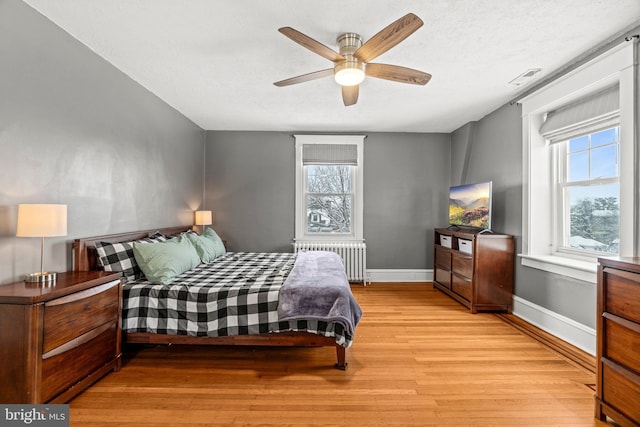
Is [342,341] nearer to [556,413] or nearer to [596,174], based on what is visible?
[556,413]

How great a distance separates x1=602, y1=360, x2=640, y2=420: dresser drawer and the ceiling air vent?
2.43 metres

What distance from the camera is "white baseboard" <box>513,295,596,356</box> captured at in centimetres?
259

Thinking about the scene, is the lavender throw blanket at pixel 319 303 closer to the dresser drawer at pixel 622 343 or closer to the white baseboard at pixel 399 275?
the dresser drawer at pixel 622 343

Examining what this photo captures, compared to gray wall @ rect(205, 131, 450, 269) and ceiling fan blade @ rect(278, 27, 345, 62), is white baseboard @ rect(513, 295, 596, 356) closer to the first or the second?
gray wall @ rect(205, 131, 450, 269)

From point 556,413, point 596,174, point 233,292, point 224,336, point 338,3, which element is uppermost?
point 338,3

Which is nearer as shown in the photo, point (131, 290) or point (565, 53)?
point (131, 290)

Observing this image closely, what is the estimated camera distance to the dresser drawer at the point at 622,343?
157 cm

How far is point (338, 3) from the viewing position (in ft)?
6.37

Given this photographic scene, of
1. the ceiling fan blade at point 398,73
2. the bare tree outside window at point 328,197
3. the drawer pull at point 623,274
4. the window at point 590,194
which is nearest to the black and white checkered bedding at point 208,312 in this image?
the drawer pull at point 623,274

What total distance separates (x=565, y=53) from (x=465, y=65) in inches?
29.4

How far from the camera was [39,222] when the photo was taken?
1.81 meters

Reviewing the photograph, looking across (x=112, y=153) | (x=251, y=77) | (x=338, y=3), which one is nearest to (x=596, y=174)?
(x=338, y=3)

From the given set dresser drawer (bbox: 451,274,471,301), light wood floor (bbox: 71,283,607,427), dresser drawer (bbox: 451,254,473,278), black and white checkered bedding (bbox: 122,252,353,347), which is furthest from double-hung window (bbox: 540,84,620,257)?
black and white checkered bedding (bbox: 122,252,353,347)

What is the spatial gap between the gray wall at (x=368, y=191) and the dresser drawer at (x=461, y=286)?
1.03 meters
